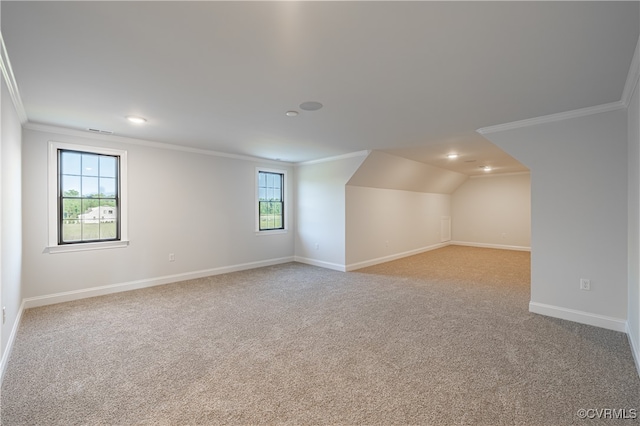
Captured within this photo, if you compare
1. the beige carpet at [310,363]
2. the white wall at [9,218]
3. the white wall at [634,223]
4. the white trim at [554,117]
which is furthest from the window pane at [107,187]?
the white wall at [634,223]

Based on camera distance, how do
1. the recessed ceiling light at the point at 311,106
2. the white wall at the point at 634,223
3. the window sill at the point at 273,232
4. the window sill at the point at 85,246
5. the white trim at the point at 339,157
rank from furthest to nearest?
the window sill at the point at 273,232
the white trim at the point at 339,157
the window sill at the point at 85,246
the recessed ceiling light at the point at 311,106
the white wall at the point at 634,223

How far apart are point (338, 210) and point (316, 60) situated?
398 cm

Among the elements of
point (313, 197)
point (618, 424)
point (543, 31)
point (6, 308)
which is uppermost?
point (543, 31)

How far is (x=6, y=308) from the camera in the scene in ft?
8.54

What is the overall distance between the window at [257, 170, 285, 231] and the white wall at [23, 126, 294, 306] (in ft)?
0.74

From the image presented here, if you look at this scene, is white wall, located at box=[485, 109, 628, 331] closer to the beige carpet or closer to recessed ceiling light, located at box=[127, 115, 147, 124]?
the beige carpet

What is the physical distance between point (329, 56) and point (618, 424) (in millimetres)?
2944

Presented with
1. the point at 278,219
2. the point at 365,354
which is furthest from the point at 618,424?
the point at 278,219

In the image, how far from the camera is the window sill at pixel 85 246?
391 centimetres

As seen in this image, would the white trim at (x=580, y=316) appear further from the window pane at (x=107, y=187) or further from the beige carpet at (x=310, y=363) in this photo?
the window pane at (x=107, y=187)

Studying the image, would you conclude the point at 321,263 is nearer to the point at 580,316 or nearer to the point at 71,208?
the point at 580,316

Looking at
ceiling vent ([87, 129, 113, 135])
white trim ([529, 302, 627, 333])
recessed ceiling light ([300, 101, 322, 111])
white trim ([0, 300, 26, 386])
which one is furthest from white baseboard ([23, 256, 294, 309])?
white trim ([529, 302, 627, 333])

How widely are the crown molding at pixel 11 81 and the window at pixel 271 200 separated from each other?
3.65 meters

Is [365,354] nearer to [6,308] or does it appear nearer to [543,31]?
[543,31]
